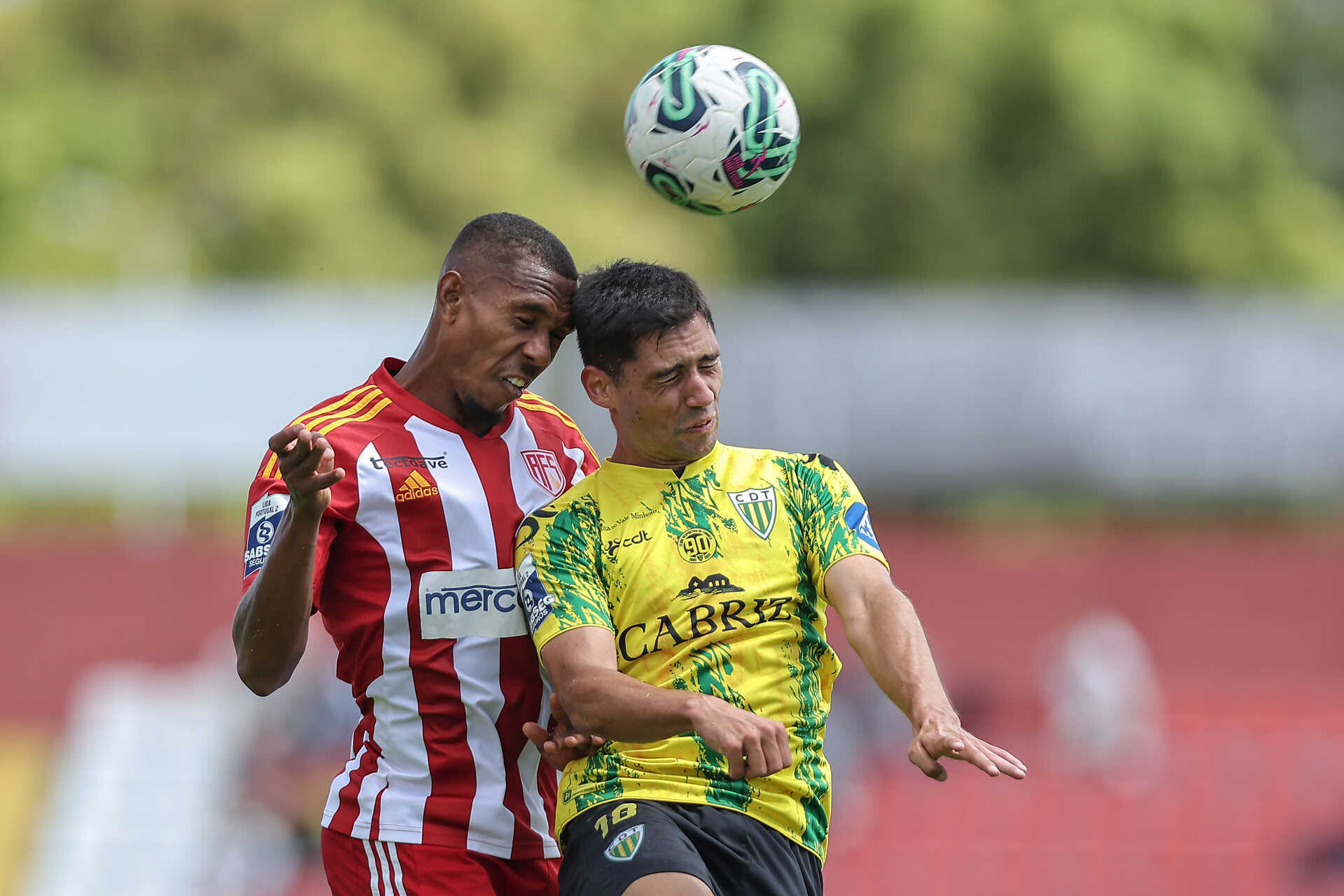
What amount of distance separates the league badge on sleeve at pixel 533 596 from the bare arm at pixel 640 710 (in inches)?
3.8

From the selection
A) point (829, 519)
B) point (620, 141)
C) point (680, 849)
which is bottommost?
point (680, 849)

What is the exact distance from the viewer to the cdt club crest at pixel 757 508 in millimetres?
4020

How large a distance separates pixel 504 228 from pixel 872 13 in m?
21.0

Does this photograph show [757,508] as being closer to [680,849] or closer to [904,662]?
[904,662]

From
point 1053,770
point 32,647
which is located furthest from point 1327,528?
point 32,647

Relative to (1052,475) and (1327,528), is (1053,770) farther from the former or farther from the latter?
(1327,528)

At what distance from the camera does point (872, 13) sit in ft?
79.6

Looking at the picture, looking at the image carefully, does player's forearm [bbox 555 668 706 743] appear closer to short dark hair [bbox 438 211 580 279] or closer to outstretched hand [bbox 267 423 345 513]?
outstretched hand [bbox 267 423 345 513]

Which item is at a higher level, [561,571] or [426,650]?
[561,571]

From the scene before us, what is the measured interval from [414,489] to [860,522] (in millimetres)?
1168

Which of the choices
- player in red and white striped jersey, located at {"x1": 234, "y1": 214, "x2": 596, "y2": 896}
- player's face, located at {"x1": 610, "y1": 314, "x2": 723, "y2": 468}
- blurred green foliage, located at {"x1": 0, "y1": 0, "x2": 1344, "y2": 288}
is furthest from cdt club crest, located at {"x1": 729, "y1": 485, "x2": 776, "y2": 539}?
blurred green foliage, located at {"x1": 0, "y1": 0, "x2": 1344, "y2": 288}

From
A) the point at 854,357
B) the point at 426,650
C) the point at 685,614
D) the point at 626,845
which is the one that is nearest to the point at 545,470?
the point at 426,650

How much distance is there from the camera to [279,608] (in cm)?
384

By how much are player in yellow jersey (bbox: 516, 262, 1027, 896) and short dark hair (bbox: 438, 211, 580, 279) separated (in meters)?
0.18
